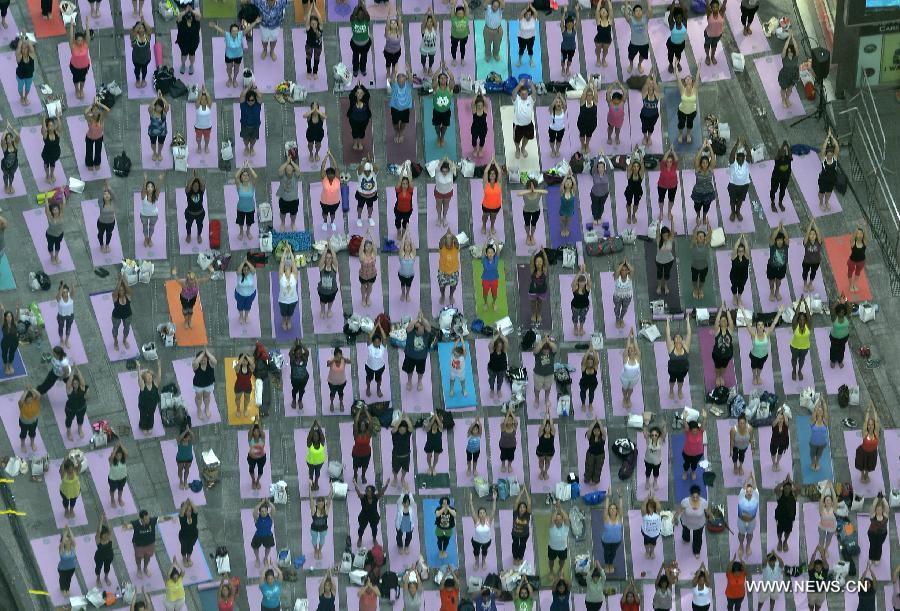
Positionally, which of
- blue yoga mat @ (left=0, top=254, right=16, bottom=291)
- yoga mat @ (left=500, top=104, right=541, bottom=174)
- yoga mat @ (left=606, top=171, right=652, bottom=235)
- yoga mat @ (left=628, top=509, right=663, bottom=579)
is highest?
yoga mat @ (left=500, top=104, right=541, bottom=174)

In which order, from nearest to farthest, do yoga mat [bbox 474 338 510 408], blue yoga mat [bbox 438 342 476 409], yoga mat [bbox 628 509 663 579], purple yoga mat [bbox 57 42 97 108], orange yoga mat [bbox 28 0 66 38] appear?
yoga mat [bbox 628 509 663 579] < blue yoga mat [bbox 438 342 476 409] < yoga mat [bbox 474 338 510 408] < purple yoga mat [bbox 57 42 97 108] < orange yoga mat [bbox 28 0 66 38]

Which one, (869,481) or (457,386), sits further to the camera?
(457,386)

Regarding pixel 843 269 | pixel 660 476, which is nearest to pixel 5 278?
pixel 660 476

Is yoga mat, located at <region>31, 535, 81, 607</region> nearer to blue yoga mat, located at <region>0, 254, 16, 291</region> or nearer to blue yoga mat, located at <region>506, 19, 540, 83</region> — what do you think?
blue yoga mat, located at <region>0, 254, 16, 291</region>

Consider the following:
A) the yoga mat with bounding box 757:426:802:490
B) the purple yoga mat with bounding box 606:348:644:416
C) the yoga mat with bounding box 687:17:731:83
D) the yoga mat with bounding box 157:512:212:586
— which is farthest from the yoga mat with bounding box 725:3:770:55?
the yoga mat with bounding box 157:512:212:586

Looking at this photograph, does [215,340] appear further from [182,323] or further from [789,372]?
[789,372]

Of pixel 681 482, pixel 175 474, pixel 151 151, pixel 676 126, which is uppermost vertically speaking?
pixel 151 151

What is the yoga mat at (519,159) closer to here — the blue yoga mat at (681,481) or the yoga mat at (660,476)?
the yoga mat at (660,476)
